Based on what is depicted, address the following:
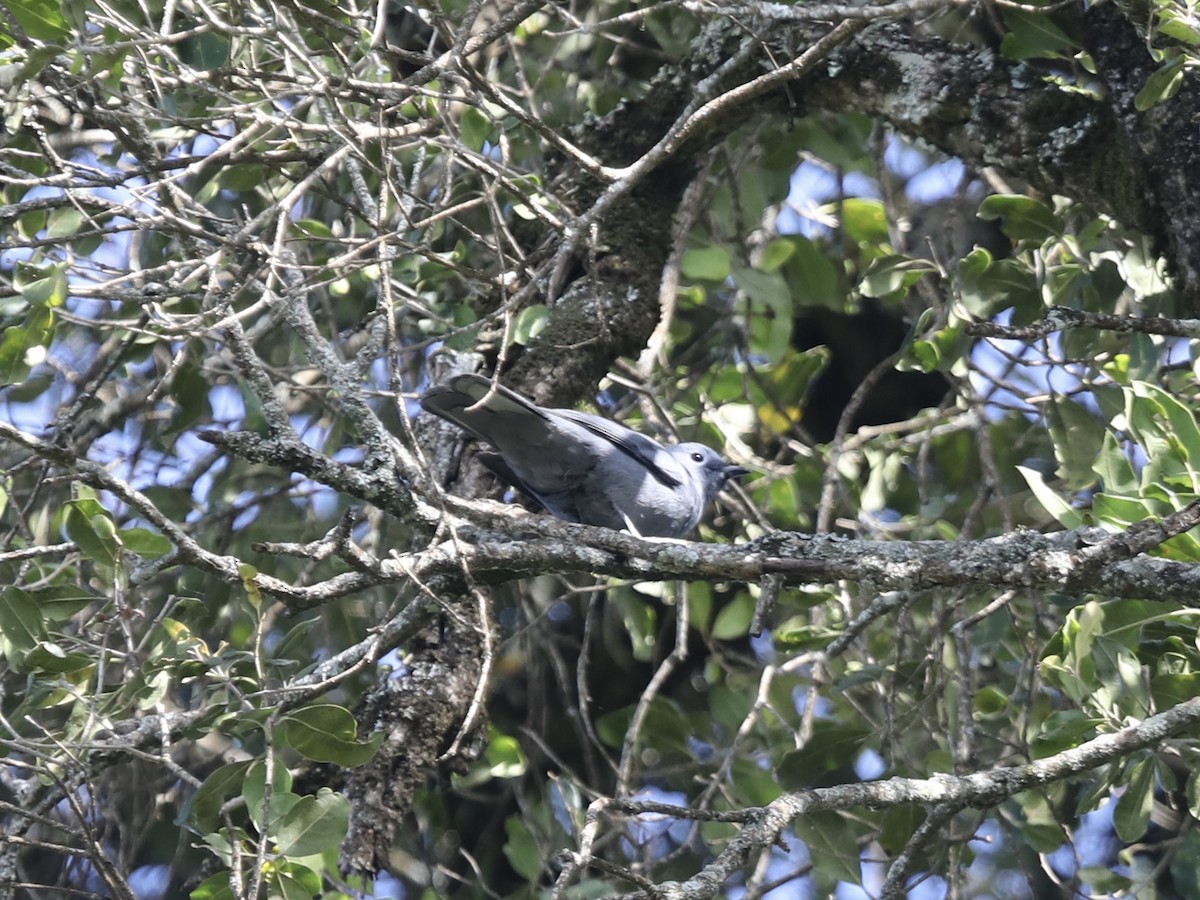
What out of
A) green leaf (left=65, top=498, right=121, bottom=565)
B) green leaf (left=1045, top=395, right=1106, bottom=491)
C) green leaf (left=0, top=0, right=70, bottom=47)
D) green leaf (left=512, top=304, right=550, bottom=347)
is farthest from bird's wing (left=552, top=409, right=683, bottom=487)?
green leaf (left=0, top=0, right=70, bottom=47)

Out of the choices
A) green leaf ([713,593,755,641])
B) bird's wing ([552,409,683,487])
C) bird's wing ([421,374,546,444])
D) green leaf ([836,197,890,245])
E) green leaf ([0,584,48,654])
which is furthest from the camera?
green leaf ([836,197,890,245])

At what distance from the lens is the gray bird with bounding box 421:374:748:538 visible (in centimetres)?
368

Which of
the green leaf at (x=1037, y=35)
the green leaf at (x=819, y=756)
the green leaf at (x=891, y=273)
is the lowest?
the green leaf at (x=819, y=756)

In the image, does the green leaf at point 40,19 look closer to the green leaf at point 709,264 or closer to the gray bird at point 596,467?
the gray bird at point 596,467

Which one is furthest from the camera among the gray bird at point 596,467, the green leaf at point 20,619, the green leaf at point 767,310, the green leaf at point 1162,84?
the green leaf at point 767,310

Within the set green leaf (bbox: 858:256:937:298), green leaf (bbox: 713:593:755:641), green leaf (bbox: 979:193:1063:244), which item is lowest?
green leaf (bbox: 713:593:755:641)

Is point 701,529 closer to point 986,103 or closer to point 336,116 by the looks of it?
point 986,103

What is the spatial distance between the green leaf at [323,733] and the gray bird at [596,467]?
3.54ft

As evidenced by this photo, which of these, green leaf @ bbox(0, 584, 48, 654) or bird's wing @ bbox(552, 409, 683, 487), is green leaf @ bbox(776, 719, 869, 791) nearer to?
bird's wing @ bbox(552, 409, 683, 487)

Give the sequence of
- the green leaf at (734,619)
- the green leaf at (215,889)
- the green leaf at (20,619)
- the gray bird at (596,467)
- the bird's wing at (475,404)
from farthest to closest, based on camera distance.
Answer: the green leaf at (734,619)
the gray bird at (596,467)
the bird's wing at (475,404)
the green leaf at (20,619)
the green leaf at (215,889)

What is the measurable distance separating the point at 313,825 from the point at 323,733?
0.66 feet

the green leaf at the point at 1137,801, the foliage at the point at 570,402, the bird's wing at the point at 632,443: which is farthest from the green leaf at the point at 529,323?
the green leaf at the point at 1137,801

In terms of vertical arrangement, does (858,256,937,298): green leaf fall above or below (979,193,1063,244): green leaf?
below

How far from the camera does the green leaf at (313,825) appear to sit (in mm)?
2586
